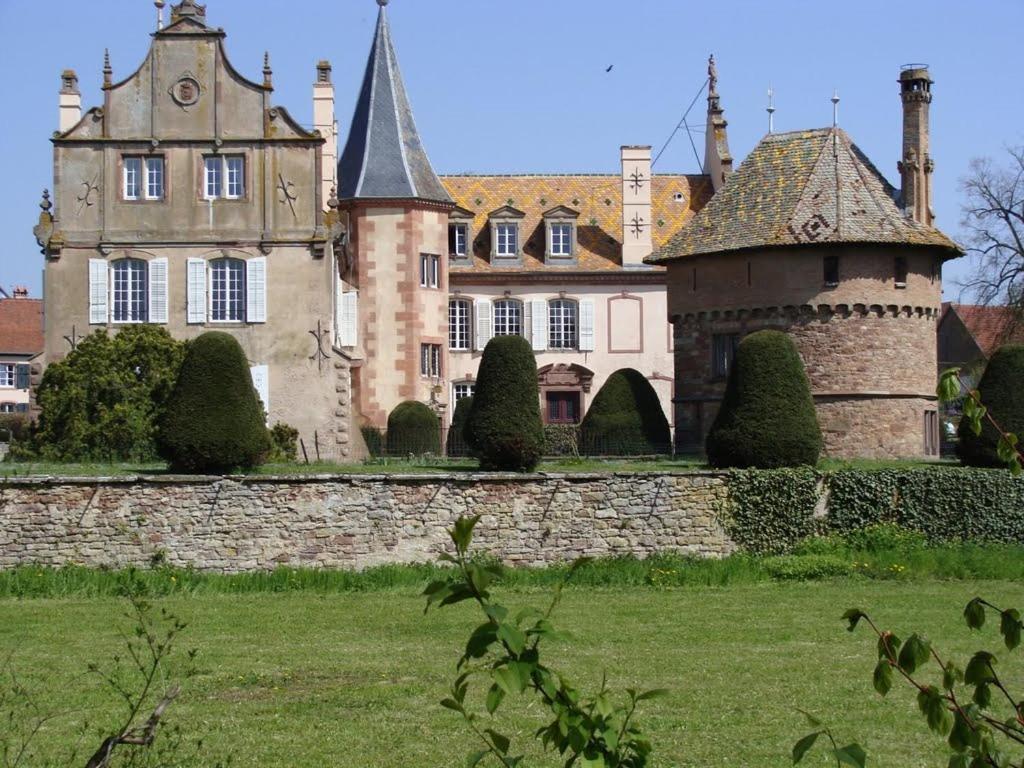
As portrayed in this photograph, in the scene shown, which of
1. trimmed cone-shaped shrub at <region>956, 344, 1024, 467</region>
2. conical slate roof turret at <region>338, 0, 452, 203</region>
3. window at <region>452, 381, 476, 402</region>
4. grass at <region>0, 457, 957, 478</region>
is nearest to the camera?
grass at <region>0, 457, 957, 478</region>

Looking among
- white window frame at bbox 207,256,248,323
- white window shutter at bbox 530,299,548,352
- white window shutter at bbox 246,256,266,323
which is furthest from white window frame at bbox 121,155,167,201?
white window shutter at bbox 530,299,548,352

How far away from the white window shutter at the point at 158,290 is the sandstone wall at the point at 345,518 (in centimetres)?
1711

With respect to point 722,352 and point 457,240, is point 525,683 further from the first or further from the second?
point 457,240

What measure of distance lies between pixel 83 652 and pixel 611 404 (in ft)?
64.9

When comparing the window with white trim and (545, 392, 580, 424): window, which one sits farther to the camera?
the window with white trim

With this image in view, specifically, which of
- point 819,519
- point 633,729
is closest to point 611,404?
point 819,519

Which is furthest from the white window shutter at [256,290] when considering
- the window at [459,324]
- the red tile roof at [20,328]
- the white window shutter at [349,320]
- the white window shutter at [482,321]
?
the red tile roof at [20,328]

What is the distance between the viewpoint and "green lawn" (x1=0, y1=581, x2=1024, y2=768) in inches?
439

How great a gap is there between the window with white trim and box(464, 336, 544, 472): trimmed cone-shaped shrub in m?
26.2

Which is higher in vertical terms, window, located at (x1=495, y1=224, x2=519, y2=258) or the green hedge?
window, located at (x1=495, y1=224, x2=519, y2=258)

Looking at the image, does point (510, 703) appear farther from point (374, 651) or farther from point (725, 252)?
point (725, 252)

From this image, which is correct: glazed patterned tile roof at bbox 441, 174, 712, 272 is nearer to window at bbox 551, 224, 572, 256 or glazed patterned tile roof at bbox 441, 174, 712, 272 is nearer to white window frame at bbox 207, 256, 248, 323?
window at bbox 551, 224, 572, 256

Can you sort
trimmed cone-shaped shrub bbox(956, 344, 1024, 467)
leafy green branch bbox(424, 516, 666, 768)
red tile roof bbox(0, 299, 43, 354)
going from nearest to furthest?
leafy green branch bbox(424, 516, 666, 768)
trimmed cone-shaped shrub bbox(956, 344, 1024, 467)
red tile roof bbox(0, 299, 43, 354)

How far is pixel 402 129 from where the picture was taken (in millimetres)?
50625
